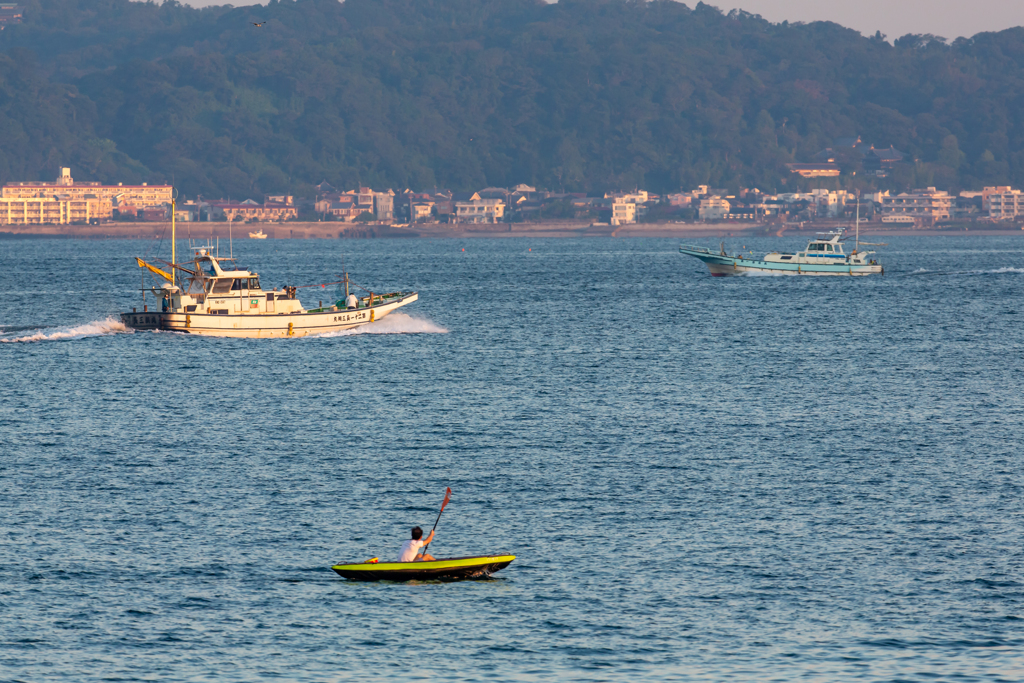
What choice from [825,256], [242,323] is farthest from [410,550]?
[825,256]

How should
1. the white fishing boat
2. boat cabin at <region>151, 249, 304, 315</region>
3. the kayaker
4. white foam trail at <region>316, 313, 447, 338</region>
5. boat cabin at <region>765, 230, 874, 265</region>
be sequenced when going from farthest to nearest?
boat cabin at <region>765, 230, 874, 265</region> < white foam trail at <region>316, 313, 447, 338</region> < the white fishing boat < boat cabin at <region>151, 249, 304, 315</region> < the kayaker

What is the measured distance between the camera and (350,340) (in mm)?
97812

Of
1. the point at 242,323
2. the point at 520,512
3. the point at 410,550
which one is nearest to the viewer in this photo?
the point at 410,550

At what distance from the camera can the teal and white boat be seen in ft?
568

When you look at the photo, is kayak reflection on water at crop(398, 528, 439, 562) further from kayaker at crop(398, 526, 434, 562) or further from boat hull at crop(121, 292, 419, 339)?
boat hull at crop(121, 292, 419, 339)

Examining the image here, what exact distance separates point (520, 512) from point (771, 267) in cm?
13761

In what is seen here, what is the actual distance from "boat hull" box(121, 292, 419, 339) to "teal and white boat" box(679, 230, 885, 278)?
8294cm

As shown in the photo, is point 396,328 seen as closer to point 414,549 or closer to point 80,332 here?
point 80,332

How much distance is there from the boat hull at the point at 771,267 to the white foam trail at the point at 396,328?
6848 cm

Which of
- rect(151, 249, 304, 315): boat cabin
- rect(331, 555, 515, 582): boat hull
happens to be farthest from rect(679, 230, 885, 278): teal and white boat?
rect(331, 555, 515, 582): boat hull

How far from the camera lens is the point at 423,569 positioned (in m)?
34.8

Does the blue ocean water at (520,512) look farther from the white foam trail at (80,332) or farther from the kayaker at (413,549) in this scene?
the white foam trail at (80,332)

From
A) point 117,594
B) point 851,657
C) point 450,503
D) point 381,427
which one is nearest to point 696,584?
point 851,657

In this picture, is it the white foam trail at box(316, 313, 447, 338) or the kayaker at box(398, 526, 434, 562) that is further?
the white foam trail at box(316, 313, 447, 338)
